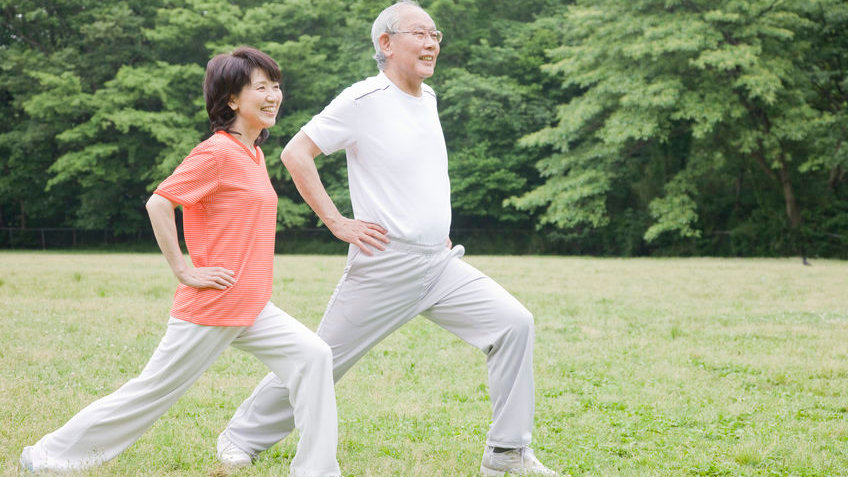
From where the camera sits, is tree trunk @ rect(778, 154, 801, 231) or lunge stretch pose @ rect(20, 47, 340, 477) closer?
A: lunge stretch pose @ rect(20, 47, 340, 477)

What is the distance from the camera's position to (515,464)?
421 cm

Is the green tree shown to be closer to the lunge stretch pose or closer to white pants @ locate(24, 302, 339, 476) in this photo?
the lunge stretch pose

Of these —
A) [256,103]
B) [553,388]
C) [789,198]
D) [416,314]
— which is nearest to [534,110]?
[789,198]

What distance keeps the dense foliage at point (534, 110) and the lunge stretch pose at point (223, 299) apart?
80.6 feet

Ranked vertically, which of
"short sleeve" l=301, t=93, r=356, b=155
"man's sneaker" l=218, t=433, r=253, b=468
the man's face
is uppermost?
the man's face

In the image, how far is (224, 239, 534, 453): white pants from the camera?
4.15 meters

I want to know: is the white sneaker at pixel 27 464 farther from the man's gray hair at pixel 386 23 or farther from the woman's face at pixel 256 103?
the man's gray hair at pixel 386 23

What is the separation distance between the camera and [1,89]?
38000 millimetres

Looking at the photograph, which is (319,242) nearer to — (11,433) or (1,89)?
Answer: (1,89)

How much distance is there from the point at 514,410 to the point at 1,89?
39818 mm

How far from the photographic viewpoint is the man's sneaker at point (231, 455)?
4.32 meters

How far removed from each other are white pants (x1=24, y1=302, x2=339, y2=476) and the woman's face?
90 centimetres

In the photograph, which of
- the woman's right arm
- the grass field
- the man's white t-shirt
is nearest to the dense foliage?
the grass field

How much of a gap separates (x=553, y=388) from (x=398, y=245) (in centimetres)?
297
